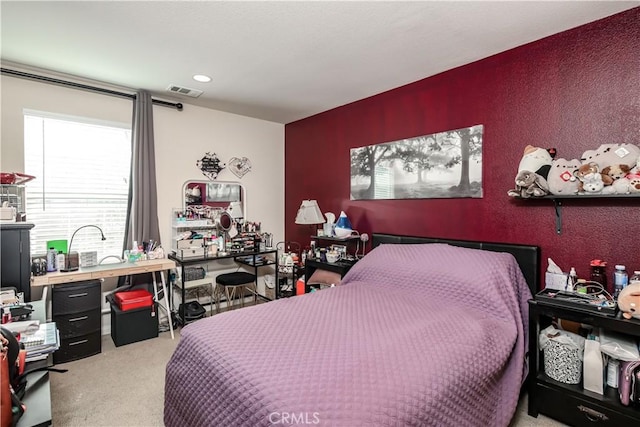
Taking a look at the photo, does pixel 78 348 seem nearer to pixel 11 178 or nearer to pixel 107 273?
pixel 107 273

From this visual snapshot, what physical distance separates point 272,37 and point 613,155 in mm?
2304

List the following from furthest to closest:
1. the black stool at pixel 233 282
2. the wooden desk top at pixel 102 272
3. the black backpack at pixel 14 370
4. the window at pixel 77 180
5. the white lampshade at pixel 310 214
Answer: the white lampshade at pixel 310 214, the black stool at pixel 233 282, the window at pixel 77 180, the wooden desk top at pixel 102 272, the black backpack at pixel 14 370

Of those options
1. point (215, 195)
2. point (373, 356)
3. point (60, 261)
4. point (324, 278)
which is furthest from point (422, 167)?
point (60, 261)

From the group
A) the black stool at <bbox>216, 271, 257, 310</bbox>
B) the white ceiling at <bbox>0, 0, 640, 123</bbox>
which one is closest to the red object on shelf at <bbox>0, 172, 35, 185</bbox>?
the white ceiling at <bbox>0, 0, 640, 123</bbox>

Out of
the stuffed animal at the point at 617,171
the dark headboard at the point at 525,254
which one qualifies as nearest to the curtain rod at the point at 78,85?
the dark headboard at the point at 525,254

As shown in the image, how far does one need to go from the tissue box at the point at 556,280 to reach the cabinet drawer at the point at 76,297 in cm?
359

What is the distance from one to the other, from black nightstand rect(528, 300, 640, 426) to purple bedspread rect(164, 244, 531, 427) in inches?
6.9

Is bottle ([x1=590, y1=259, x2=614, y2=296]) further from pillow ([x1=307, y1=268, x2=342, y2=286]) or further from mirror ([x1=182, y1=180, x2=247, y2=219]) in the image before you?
mirror ([x1=182, y1=180, x2=247, y2=219])

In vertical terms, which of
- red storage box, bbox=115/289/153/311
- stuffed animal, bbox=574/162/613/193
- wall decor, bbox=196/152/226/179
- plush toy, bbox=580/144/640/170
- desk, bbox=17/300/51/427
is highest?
wall decor, bbox=196/152/226/179

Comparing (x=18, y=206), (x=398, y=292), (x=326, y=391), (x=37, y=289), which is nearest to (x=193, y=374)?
(x=326, y=391)

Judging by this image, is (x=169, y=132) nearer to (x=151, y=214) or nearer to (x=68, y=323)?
(x=151, y=214)

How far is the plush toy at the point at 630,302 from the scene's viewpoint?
1646 millimetres

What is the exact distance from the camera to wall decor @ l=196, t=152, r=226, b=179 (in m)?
3.82

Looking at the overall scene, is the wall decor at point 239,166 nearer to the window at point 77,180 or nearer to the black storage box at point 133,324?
the window at point 77,180
